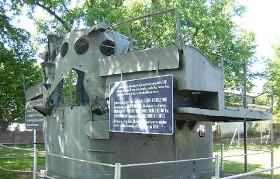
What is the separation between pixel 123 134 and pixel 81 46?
2.59 metres

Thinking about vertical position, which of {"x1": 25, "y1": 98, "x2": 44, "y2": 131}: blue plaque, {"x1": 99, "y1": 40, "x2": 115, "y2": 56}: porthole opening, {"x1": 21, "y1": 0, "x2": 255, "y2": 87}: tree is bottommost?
{"x1": 25, "y1": 98, "x2": 44, "y2": 131}: blue plaque

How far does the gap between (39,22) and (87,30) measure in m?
21.8

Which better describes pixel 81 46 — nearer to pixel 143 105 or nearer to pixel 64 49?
pixel 64 49

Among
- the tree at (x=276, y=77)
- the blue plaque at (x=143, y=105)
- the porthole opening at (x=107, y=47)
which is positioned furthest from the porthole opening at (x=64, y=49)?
the tree at (x=276, y=77)

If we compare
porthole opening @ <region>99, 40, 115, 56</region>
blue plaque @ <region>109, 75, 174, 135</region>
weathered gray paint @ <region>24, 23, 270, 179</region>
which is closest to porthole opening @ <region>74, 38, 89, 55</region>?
weathered gray paint @ <region>24, 23, 270, 179</region>

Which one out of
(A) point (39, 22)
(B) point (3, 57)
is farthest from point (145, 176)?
(A) point (39, 22)

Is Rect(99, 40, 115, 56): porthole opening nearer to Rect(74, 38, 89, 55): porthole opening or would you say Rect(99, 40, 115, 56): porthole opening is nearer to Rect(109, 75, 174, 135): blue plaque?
Rect(74, 38, 89, 55): porthole opening

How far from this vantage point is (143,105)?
25.9 ft

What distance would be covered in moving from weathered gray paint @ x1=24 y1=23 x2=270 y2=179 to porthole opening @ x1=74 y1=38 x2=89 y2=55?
0.38 feet

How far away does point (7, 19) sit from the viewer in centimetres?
2273

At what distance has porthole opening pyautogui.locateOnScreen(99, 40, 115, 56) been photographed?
34.2 ft

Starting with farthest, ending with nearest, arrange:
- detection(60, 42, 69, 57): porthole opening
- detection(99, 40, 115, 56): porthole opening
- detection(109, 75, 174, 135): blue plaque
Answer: detection(60, 42, 69, 57): porthole opening < detection(99, 40, 115, 56): porthole opening < detection(109, 75, 174, 135): blue plaque

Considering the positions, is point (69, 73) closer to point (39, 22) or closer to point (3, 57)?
point (3, 57)

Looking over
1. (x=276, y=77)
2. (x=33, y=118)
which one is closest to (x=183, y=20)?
(x=276, y=77)
